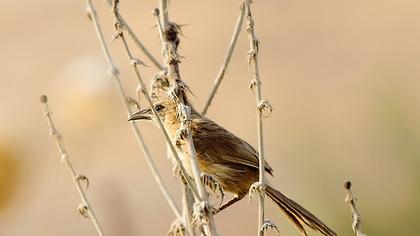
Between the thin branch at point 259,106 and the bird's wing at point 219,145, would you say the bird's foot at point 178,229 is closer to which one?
the thin branch at point 259,106

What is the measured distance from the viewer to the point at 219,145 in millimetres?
5512

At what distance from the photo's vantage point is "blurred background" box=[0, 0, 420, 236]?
5633mm

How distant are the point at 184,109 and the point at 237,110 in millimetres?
13170

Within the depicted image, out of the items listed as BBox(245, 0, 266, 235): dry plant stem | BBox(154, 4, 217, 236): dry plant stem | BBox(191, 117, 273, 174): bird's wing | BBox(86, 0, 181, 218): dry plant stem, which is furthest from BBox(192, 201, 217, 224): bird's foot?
BBox(191, 117, 273, 174): bird's wing

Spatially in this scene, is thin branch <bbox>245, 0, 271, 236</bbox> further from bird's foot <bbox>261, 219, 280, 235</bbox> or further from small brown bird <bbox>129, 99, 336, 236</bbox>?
small brown bird <bbox>129, 99, 336, 236</bbox>

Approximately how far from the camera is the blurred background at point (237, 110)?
5633mm

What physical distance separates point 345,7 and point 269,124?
649cm

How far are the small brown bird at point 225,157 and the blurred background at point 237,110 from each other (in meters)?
0.28

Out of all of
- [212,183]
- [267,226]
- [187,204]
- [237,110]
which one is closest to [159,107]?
[187,204]

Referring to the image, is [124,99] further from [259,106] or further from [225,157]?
[225,157]

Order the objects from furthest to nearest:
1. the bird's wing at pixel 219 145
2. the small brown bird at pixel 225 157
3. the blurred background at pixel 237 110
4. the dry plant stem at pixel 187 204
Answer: the blurred background at pixel 237 110
the bird's wing at pixel 219 145
the small brown bird at pixel 225 157
the dry plant stem at pixel 187 204

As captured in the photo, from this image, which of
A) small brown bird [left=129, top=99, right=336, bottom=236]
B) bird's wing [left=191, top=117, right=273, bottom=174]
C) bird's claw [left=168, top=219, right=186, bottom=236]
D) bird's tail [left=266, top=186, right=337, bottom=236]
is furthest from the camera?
bird's wing [left=191, top=117, right=273, bottom=174]

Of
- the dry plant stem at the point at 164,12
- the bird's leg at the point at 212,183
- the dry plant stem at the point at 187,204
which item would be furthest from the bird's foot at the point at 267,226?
the dry plant stem at the point at 164,12

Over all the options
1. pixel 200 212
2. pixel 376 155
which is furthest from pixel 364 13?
pixel 200 212
